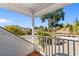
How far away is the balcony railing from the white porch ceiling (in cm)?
42

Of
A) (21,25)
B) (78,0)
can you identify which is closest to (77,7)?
(78,0)

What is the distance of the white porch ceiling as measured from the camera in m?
2.54

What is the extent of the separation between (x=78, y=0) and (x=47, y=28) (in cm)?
66

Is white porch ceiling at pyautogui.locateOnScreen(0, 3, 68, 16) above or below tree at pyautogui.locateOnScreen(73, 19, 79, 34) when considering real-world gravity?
above

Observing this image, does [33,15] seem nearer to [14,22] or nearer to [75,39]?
[14,22]

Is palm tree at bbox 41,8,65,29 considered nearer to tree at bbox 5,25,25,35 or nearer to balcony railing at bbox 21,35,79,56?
balcony railing at bbox 21,35,79,56

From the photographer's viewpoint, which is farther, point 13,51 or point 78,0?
point 13,51

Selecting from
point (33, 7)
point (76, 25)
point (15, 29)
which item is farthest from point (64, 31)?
point (15, 29)

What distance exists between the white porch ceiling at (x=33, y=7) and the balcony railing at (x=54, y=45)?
42 cm

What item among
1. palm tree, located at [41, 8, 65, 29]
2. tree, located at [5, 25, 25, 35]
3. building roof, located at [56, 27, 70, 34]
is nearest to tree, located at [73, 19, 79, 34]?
building roof, located at [56, 27, 70, 34]

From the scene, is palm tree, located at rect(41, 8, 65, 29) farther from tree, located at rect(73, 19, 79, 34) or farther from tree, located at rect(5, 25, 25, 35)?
tree, located at rect(5, 25, 25, 35)

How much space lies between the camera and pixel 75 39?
2.53m

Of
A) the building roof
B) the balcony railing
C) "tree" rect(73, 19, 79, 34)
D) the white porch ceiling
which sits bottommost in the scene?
the balcony railing

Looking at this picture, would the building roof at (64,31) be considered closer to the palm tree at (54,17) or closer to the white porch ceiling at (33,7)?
the palm tree at (54,17)
